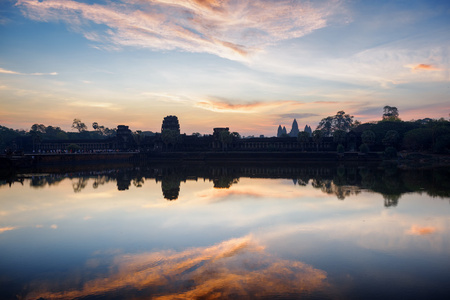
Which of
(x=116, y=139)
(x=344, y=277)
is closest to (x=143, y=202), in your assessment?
(x=344, y=277)

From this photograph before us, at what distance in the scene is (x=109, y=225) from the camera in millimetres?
13789

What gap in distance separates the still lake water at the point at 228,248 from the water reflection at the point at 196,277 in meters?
0.03

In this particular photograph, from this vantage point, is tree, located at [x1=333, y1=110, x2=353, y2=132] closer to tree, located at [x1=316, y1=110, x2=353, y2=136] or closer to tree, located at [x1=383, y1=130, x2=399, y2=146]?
tree, located at [x1=316, y1=110, x2=353, y2=136]

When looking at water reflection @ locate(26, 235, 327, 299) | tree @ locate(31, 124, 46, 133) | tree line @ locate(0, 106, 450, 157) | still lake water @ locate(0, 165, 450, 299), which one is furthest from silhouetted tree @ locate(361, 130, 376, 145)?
tree @ locate(31, 124, 46, 133)

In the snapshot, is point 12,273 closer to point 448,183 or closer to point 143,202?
point 143,202

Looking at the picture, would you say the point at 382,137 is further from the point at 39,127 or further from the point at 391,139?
the point at 39,127

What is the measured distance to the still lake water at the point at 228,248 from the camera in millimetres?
7363

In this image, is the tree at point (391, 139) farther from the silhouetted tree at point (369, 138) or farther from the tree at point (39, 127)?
the tree at point (39, 127)

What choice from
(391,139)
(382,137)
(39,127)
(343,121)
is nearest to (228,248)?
(391,139)

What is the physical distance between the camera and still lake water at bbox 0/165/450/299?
7.36 metres

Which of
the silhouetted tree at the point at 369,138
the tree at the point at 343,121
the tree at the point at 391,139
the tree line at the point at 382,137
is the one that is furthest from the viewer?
the tree at the point at 343,121

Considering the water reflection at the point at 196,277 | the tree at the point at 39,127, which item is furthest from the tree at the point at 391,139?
the tree at the point at 39,127

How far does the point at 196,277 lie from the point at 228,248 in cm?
253

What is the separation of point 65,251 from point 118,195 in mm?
12097
